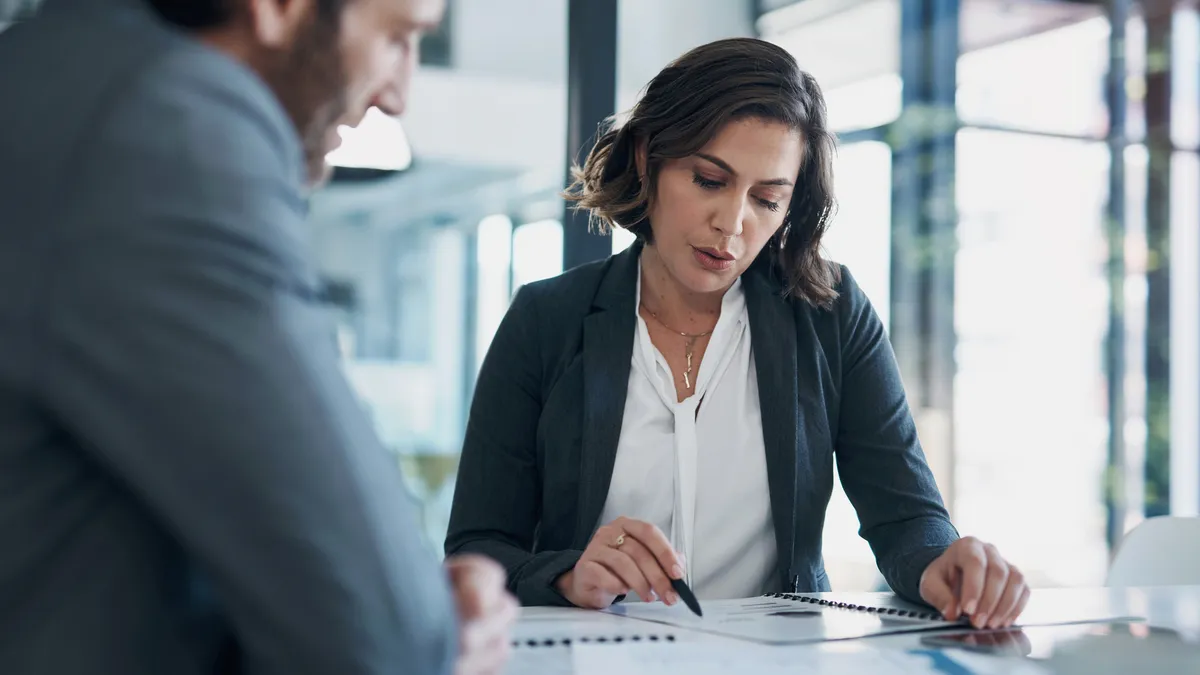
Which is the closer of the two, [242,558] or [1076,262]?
[242,558]

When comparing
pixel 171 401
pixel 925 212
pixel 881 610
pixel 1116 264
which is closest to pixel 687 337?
pixel 881 610

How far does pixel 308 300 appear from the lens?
656 millimetres

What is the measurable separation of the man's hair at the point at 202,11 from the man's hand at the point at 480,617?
0.41 metres

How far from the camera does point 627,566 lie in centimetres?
140

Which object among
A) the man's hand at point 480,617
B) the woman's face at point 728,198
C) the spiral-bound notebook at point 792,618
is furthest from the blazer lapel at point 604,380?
the man's hand at point 480,617

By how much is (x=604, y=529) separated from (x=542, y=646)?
0.28 metres

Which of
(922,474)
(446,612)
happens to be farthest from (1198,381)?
(446,612)

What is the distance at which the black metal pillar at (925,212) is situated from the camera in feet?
15.7

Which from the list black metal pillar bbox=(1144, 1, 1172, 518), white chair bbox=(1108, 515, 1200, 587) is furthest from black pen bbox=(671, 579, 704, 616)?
black metal pillar bbox=(1144, 1, 1172, 518)

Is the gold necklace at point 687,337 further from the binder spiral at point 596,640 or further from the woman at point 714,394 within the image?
the binder spiral at point 596,640

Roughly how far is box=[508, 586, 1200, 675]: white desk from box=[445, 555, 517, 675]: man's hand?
30 cm

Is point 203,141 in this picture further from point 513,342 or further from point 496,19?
point 496,19

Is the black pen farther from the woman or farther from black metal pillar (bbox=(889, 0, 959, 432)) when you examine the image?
black metal pillar (bbox=(889, 0, 959, 432))

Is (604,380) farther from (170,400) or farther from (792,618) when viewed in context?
(170,400)
